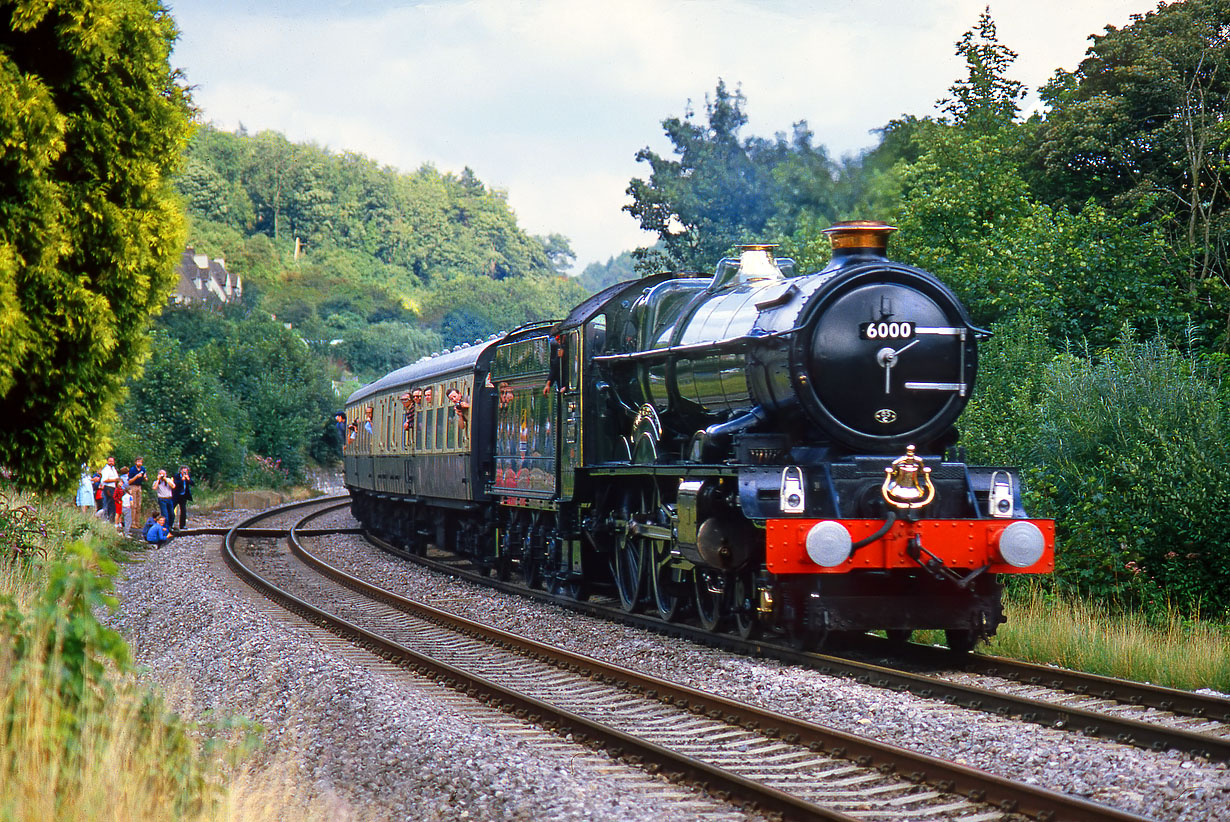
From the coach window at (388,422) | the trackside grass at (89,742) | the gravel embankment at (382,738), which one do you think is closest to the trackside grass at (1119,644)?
the gravel embankment at (382,738)

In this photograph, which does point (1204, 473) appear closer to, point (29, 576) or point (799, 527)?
point (799, 527)

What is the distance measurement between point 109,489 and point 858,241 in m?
19.4

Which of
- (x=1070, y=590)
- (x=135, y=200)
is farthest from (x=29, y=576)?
(x=1070, y=590)

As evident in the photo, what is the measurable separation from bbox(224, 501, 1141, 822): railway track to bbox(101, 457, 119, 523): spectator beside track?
13.7m

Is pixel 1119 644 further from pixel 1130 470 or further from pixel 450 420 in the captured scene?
pixel 450 420

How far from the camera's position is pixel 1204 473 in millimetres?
11797

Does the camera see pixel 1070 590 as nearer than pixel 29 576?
No

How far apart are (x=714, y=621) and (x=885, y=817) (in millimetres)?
5779

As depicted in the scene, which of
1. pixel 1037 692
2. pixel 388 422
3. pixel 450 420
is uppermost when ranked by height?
pixel 388 422

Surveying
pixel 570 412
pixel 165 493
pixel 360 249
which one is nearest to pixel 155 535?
pixel 165 493

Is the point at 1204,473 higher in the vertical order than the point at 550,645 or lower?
higher

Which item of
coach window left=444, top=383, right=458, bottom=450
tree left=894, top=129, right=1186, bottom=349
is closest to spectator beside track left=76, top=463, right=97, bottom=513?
coach window left=444, top=383, right=458, bottom=450

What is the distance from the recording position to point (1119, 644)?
9.39 metres

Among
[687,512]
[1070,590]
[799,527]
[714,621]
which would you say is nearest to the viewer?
[799,527]
